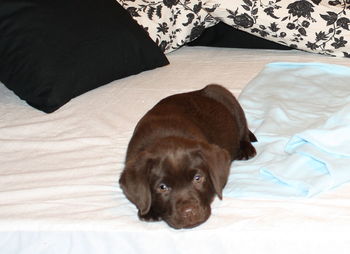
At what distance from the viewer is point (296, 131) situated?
1.78m

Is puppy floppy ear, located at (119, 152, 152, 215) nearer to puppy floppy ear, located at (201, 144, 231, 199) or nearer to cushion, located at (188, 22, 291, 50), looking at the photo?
puppy floppy ear, located at (201, 144, 231, 199)

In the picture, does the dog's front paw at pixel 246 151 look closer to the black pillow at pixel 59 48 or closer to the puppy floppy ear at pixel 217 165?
the puppy floppy ear at pixel 217 165

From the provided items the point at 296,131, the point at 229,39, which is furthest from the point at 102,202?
the point at 229,39

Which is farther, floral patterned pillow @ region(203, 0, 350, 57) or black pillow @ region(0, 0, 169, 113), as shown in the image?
floral patterned pillow @ region(203, 0, 350, 57)

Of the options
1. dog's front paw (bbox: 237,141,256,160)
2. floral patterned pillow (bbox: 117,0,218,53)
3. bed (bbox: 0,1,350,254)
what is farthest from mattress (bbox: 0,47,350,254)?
floral patterned pillow (bbox: 117,0,218,53)

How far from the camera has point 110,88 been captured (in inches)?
88.6

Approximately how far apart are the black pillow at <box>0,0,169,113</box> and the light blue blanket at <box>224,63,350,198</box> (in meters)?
0.56

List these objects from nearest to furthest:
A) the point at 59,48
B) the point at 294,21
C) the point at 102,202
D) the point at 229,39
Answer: the point at 102,202 → the point at 59,48 → the point at 294,21 → the point at 229,39

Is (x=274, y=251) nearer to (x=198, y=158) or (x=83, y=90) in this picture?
(x=198, y=158)

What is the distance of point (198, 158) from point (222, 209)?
0.47 ft

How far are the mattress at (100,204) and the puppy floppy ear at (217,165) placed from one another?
60mm

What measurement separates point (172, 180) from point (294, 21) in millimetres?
1241

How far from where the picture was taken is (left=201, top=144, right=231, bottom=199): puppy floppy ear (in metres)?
1.43

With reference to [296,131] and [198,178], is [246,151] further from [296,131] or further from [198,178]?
[198,178]
